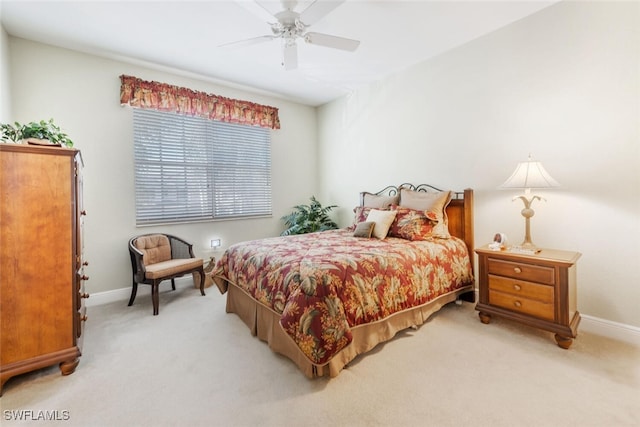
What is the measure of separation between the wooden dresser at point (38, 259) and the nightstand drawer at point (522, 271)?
328cm

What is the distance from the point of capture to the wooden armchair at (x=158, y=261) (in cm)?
297

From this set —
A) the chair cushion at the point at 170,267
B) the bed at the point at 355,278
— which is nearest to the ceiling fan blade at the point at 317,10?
the bed at the point at 355,278

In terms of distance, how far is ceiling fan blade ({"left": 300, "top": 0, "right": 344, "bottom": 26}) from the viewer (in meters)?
1.94

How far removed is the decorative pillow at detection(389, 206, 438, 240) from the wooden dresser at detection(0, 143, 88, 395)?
274cm

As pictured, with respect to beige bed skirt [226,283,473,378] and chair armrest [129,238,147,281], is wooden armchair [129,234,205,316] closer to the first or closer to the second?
chair armrest [129,238,147,281]

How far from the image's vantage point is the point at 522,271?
2320mm

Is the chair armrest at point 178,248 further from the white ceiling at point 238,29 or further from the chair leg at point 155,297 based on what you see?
the white ceiling at point 238,29

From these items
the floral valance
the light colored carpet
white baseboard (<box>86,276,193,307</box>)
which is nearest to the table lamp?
the light colored carpet

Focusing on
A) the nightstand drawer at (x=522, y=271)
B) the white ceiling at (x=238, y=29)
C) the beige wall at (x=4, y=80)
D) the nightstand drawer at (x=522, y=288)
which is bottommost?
the nightstand drawer at (x=522, y=288)

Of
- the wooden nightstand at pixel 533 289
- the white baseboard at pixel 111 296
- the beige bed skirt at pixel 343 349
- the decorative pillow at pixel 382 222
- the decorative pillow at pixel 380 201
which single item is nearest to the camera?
the beige bed skirt at pixel 343 349

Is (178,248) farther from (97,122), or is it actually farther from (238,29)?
(238,29)

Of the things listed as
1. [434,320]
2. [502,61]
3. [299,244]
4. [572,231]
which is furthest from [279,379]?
[502,61]

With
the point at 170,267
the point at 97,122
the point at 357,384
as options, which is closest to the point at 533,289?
the point at 357,384

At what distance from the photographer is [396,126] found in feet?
12.8
